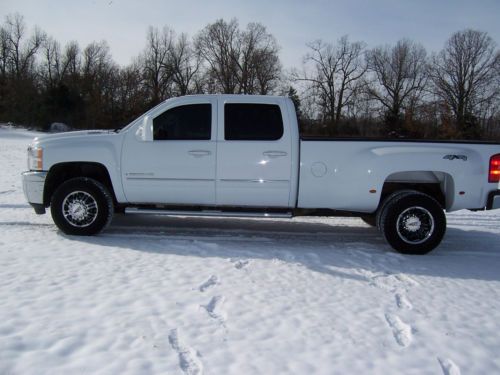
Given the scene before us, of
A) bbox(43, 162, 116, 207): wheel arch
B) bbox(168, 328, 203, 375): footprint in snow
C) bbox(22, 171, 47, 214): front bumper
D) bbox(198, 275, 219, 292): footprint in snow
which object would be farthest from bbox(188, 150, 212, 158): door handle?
bbox(168, 328, 203, 375): footprint in snow

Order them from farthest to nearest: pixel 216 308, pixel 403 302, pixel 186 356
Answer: pixel 403 302, pixel 216 308, pixel 186 356

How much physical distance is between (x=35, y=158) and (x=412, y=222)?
5.30 m

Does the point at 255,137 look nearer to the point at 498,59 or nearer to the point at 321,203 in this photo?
the point at 321,203

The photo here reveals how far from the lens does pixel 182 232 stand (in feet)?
21.4

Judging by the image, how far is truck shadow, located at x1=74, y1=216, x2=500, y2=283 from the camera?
5.14 m

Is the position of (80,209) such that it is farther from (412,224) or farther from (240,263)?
(412,224)

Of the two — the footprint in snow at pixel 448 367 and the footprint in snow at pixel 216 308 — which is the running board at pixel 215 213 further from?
the footprint in snow at pixel 448 367

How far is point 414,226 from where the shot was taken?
18.6 feet

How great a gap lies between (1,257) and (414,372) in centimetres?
455

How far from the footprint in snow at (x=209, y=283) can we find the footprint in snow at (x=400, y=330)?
5.65 feet

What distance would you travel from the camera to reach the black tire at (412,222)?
5590mm

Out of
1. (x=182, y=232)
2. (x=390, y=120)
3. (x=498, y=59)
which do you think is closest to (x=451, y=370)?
(x=182, y=232)

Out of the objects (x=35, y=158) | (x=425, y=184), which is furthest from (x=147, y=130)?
(x=425, y=184)

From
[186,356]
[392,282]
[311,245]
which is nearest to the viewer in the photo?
[186,356]
